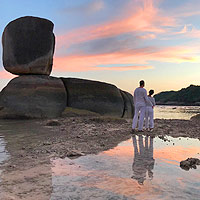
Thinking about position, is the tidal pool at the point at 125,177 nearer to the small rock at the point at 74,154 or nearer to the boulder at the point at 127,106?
the small rock at the point at 74,154

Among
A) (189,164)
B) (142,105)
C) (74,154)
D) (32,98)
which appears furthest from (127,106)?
(189,164)

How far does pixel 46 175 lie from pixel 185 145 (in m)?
3.31

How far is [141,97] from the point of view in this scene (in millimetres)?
6863

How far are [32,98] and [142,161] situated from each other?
8.23 metres

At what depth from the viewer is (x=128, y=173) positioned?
295 centimetres

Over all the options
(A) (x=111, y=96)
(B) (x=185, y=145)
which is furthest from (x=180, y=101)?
(B) (x=185, y=145)

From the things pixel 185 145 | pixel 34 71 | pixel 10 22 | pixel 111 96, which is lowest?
pixel 185 145

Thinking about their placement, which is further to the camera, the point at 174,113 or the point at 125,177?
the point at 174,113

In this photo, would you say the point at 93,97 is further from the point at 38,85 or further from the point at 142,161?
the point at 142,161

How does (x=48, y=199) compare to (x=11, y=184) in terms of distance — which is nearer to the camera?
(x=48, y=199)

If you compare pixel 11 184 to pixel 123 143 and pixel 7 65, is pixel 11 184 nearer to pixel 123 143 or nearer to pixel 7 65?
pixel 123 143

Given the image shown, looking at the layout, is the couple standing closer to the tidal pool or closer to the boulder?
the tidal pool

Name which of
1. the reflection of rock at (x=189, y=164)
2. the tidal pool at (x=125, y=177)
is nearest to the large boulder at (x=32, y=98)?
the tidal pool at (x=125, y=177)

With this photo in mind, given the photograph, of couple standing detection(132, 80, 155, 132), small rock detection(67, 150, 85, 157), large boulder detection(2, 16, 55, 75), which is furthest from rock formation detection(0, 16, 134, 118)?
small rock detection(67, 150, 85, 157)
